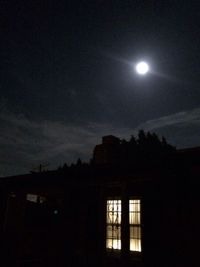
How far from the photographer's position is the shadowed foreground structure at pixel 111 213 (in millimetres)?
6430

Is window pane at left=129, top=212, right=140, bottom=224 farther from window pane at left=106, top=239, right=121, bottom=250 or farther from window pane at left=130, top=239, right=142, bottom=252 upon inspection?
window pane at left=106, top=239, right=121, bottom=250

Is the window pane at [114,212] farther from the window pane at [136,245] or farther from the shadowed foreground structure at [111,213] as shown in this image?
the window pane at [136,245]

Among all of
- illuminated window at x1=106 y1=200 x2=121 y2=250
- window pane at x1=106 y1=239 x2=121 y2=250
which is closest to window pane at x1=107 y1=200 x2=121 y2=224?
illuminated window at x1=106 y1=200 x2=121 y2=250

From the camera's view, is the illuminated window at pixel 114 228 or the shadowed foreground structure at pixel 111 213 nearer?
the shadowed foreground structure at pixel 111 213

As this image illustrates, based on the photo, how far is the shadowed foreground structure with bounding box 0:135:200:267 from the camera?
643 centimetres

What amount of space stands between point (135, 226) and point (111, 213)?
1.10m

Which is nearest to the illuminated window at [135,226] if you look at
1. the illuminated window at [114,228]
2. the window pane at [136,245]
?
the window pane at [136,245]

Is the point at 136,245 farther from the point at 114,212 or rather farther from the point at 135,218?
the point at 114,212

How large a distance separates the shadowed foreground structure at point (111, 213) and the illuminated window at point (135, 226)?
0.03 m

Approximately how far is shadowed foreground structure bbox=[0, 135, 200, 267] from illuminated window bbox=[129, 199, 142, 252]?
34mm

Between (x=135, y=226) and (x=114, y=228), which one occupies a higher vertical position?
(x=135, y=226)

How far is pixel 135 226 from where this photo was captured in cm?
903

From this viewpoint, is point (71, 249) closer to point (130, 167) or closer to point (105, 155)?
point (105, 155)

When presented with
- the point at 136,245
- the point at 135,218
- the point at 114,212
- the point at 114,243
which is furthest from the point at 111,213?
the point at 136,245
